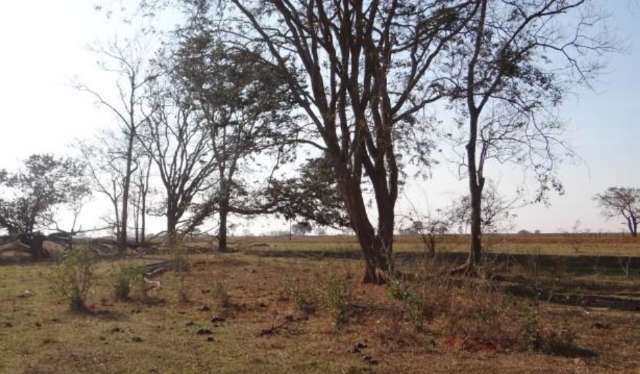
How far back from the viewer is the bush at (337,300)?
8.38m

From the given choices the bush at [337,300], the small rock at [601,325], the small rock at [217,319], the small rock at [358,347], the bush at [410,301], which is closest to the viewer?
the small rock at [358,347]

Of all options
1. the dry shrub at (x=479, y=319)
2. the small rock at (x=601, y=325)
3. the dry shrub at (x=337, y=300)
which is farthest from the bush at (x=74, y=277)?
the small rock at (x=601, y=325)

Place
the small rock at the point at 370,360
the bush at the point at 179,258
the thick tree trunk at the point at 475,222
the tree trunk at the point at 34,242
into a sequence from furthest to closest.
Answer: the tree trunk at the point at 34,242
the thick tree trunk at the point at 475,222
the bush at the point at 179,258
the small rock at the point at 370,360

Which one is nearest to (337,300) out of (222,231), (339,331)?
Result: (339,331)

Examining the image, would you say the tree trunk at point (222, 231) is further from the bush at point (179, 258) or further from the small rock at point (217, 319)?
the small rock at point (217, 319)

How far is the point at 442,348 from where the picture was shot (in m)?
7.07

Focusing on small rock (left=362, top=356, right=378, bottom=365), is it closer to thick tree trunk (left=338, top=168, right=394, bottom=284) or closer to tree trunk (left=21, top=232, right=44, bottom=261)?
thick tree trunk (left=338, top=168, right=394, bottom=284)

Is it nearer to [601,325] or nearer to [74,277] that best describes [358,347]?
[601,325]

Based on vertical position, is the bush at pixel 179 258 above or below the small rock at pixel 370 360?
above

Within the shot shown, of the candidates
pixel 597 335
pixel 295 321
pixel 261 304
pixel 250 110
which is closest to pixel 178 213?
pixel 250 110

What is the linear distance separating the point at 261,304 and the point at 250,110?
4792 millimetres

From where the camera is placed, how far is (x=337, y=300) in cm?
838

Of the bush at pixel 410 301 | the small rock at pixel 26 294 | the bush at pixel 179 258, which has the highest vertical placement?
the bush at pixel 179 258

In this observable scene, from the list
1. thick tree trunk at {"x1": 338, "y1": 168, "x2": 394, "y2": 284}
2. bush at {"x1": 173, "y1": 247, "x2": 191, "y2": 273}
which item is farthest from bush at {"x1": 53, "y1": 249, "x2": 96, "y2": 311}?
thick tree trunk at {"x1": 338, "y1": 168, "x2": 394, "y2": 284}
